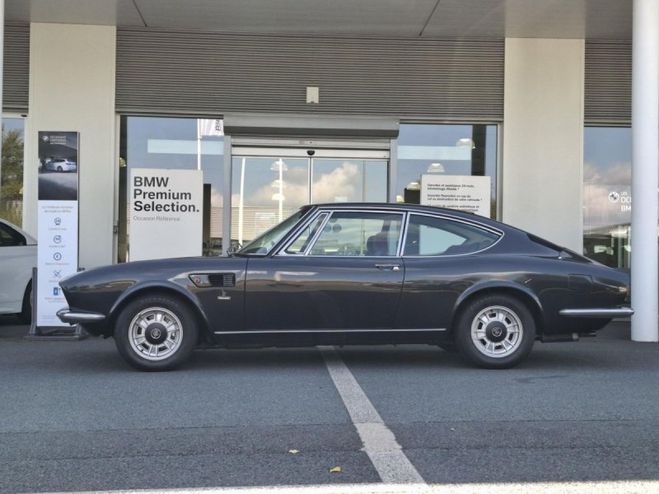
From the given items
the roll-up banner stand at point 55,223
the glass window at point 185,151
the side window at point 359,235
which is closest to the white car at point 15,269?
the roll-up banner stand at point 55,223

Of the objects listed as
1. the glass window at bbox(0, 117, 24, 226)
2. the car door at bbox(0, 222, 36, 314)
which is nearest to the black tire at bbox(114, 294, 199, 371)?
the car door at bbox(0, 222, 36, 314)

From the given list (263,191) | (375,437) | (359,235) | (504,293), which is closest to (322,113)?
(263,191)

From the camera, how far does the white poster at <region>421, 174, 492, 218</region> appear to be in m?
11.1

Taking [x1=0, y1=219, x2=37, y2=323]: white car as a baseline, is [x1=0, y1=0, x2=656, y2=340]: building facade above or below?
above

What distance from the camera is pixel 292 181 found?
12.0 m

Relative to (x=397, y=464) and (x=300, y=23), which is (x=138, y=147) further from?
(x=397, y=464)

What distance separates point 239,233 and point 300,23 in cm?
363

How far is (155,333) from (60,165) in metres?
3.50

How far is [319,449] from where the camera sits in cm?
412

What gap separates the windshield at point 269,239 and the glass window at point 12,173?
6.58 m

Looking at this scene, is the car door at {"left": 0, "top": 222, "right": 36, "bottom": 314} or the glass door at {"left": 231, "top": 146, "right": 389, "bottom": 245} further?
the glass door at {"left": 231, "top": 146, "right": 389, "bottom": 245}

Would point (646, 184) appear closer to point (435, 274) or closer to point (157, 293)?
point (435, 274)

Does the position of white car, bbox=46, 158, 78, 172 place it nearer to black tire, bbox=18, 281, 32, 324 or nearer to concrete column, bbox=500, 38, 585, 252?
black tire, bbox=18, 281, 32, 324

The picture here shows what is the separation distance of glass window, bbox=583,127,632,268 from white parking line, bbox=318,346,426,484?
7454 millimetres
